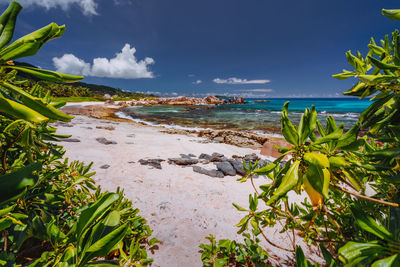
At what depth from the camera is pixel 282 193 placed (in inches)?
28.1

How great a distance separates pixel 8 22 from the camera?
64 cm

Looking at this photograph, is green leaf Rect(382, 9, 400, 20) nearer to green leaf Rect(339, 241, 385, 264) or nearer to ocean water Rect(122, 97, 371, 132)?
green leaf Rect(339, 241, 385, 264)

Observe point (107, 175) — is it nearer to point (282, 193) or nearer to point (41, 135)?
point (41, 135)

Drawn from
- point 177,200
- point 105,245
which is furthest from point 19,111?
point 177,200

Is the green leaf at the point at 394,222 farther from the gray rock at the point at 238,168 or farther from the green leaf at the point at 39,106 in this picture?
the gray rock at the point at 238,168

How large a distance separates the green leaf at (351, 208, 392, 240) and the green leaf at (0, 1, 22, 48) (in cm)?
171

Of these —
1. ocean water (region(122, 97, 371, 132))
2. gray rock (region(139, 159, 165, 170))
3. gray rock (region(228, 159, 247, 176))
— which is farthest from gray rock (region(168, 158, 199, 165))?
ocean water (region(122, 97, 371, 132))

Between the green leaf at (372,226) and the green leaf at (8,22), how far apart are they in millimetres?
1713

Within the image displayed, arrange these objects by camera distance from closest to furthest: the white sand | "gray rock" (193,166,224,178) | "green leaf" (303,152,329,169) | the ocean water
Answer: "green leaf" (303,152,329,169) → the white sand → "gray rock" (193,166,224,178) → the ocean water

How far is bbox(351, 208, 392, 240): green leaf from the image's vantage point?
2.19 feet

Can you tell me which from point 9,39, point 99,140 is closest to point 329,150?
point 9,39

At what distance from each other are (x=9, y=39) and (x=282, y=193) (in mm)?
1319

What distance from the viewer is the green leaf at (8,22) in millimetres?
607

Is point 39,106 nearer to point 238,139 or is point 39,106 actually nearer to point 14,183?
point 14,183
